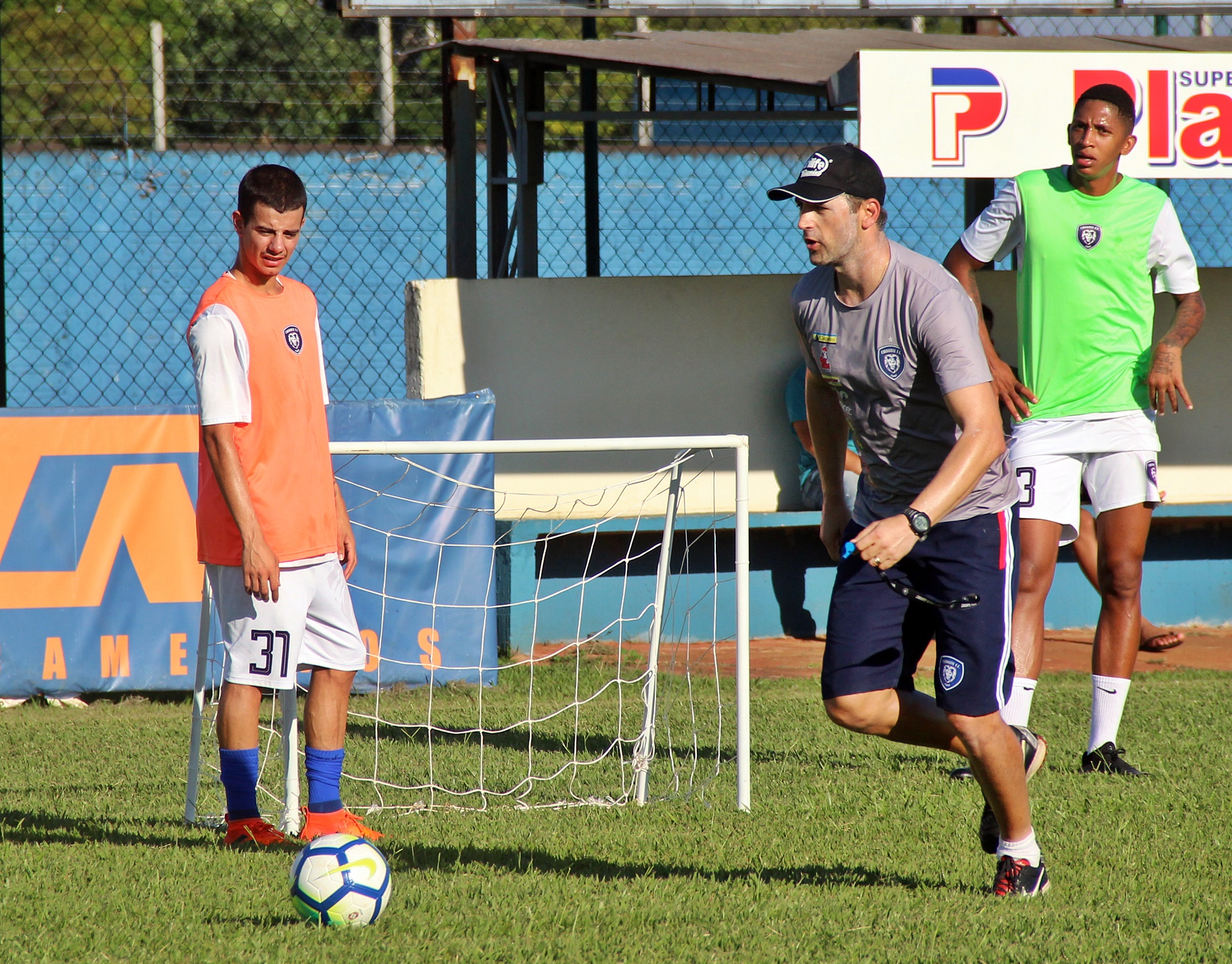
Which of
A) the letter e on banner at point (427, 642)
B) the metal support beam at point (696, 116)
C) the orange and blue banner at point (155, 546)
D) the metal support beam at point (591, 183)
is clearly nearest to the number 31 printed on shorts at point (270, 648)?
the orange and blue banner at point (155, 546)

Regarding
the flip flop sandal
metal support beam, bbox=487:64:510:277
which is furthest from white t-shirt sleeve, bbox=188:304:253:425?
the flip flop sandal

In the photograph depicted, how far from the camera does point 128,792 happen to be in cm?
512

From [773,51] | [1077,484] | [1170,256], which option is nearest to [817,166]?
[1077,484]

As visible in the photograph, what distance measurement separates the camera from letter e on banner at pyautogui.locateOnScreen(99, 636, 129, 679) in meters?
7.12

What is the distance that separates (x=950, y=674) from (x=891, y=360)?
0.84 m

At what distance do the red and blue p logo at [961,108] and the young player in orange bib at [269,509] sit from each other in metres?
3.87

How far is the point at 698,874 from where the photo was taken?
158 inches

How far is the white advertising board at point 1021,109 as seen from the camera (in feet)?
22.8

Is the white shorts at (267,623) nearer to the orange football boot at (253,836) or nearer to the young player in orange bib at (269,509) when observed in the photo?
the young player in orange bib at (269,509)

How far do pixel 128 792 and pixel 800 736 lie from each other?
109 inches

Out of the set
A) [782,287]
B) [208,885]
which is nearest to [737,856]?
[208,885]

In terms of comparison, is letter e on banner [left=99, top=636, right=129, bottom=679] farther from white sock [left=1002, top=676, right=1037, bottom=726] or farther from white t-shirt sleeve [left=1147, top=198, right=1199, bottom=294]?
white t-shirt sleeve [left=1147, top=198, right=1199, bottom=294]

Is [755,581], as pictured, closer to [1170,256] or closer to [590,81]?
[590,81]

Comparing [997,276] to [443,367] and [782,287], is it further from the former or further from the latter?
[443,367]
